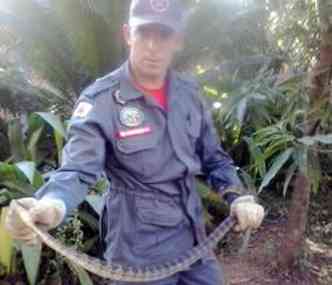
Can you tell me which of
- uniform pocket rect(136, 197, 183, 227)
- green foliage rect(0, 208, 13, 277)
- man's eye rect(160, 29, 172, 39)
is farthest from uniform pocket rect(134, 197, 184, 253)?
green foliage rect(0, 208, 13, 277)

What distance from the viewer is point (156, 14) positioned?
1706 mm

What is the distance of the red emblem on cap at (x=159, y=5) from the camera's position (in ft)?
5.65

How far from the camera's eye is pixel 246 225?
175 centimetres

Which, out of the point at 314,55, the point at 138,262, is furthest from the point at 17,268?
the point at 314,55

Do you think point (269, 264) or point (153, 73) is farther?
point (269, 264)

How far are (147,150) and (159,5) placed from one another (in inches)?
A: 19.5

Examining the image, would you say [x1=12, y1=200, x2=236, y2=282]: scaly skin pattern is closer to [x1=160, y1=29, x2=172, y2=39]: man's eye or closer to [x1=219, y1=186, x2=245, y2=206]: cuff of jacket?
[x1=219, y1=186, x2=245, y2=206]: cuff of jacket

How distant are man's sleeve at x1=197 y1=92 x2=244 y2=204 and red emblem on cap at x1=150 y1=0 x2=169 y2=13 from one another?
39cm

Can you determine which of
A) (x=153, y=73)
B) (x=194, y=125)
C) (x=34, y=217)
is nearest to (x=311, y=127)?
(x=194, y=125)

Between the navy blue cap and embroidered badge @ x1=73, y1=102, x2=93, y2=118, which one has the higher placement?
the navy blue cap

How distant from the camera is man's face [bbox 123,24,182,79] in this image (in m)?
1.69

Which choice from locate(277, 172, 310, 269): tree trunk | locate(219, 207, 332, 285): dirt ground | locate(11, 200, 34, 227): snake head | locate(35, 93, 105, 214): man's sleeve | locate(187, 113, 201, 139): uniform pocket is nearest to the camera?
locate(11, 200, 34, 227): snake head

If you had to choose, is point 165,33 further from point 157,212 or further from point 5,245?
point 5,245

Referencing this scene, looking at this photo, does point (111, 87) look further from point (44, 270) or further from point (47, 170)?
point (47, 170)
